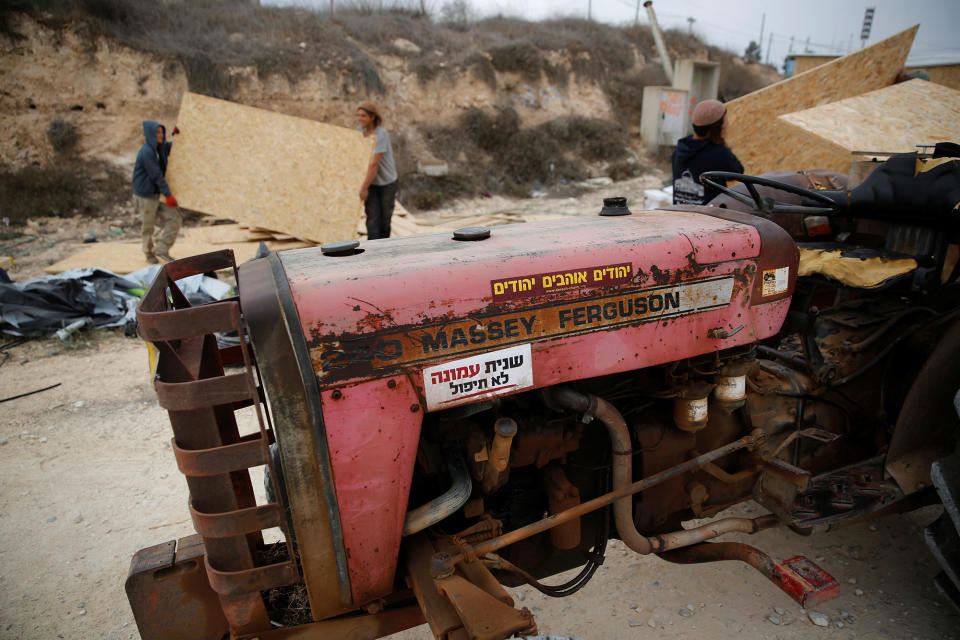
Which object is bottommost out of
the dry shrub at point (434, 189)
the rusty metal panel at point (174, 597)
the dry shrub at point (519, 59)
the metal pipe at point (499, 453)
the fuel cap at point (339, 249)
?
the dry shrub at point (434, 189)

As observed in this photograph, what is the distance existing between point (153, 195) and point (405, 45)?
10120mm

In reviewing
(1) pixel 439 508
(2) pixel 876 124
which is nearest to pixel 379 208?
(2) pixel 876 124

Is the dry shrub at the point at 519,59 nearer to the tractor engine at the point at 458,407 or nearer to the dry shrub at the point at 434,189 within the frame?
the dry shrub at the point at 434,189

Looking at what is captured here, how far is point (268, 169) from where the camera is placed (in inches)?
306

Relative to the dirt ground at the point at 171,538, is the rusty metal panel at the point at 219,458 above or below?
above

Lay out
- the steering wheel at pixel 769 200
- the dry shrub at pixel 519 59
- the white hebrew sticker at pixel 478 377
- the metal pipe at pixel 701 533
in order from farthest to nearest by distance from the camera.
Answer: the dry shrub at pixel 519 59 < the steering wheel at pixel 769 200 < the metal pipe at pixel 701 533 < the white hebrew sticker at pixel 478 377

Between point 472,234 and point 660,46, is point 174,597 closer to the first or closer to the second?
point 472,234

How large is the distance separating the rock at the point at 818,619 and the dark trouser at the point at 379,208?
5394 millimetres

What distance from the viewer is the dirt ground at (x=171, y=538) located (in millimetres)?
2395

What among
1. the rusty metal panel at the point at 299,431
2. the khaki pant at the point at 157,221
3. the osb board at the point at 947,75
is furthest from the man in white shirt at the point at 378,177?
the osb board at the point at 947,75

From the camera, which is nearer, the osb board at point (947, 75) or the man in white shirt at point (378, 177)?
the man in white shirt at point (378, 177)

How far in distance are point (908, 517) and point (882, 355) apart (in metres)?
1.05

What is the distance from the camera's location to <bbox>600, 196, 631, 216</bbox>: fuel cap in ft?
7.71

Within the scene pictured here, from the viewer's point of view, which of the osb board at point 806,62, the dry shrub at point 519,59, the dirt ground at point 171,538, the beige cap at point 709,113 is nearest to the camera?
the dirt ground at point 171,538
